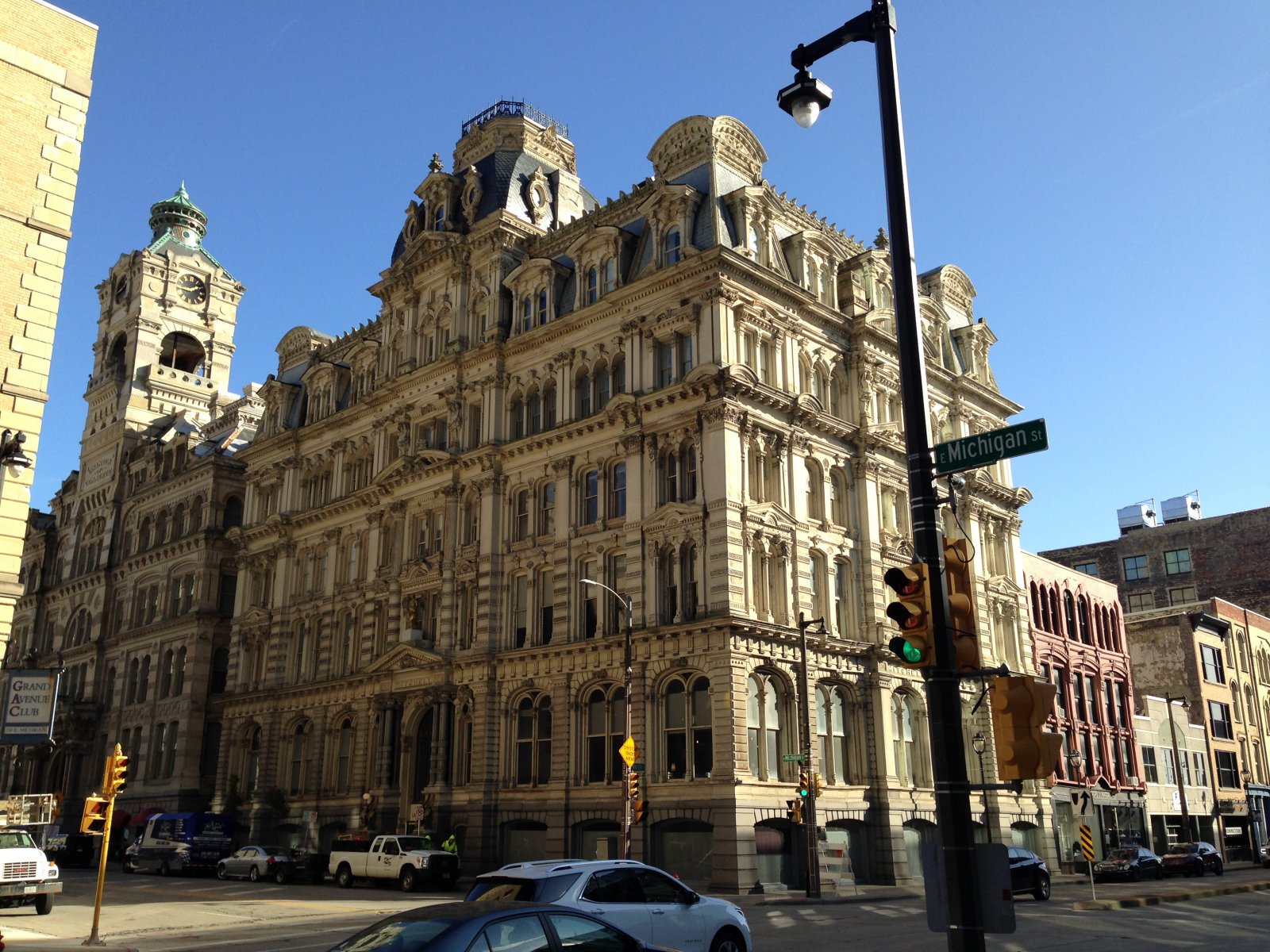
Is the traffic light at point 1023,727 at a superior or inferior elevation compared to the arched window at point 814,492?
inferior

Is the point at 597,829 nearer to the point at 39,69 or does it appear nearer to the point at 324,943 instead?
the point at 324,943

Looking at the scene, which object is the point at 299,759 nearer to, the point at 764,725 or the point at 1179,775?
the point at 764,725

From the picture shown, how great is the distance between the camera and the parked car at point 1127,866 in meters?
45.6

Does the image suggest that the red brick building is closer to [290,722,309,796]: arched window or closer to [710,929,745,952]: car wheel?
[290,722,309,796]: arched window

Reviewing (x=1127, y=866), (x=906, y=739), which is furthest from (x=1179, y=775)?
(x=906, y=739)

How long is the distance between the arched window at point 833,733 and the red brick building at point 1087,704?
58.7 ft

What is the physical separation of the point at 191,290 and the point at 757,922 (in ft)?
234

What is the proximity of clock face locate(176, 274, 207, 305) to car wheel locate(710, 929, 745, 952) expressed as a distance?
3006 inches

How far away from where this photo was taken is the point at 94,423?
8081 cm

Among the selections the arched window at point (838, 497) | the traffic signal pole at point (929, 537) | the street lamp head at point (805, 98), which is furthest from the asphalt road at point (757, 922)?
the arched window at point (838, 497)

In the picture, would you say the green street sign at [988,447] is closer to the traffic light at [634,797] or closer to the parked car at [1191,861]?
the traffic light at [634,797]

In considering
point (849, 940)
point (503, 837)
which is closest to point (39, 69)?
point (849, 940)

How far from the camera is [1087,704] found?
2347 inches

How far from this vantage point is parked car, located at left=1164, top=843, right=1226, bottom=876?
4894cm
